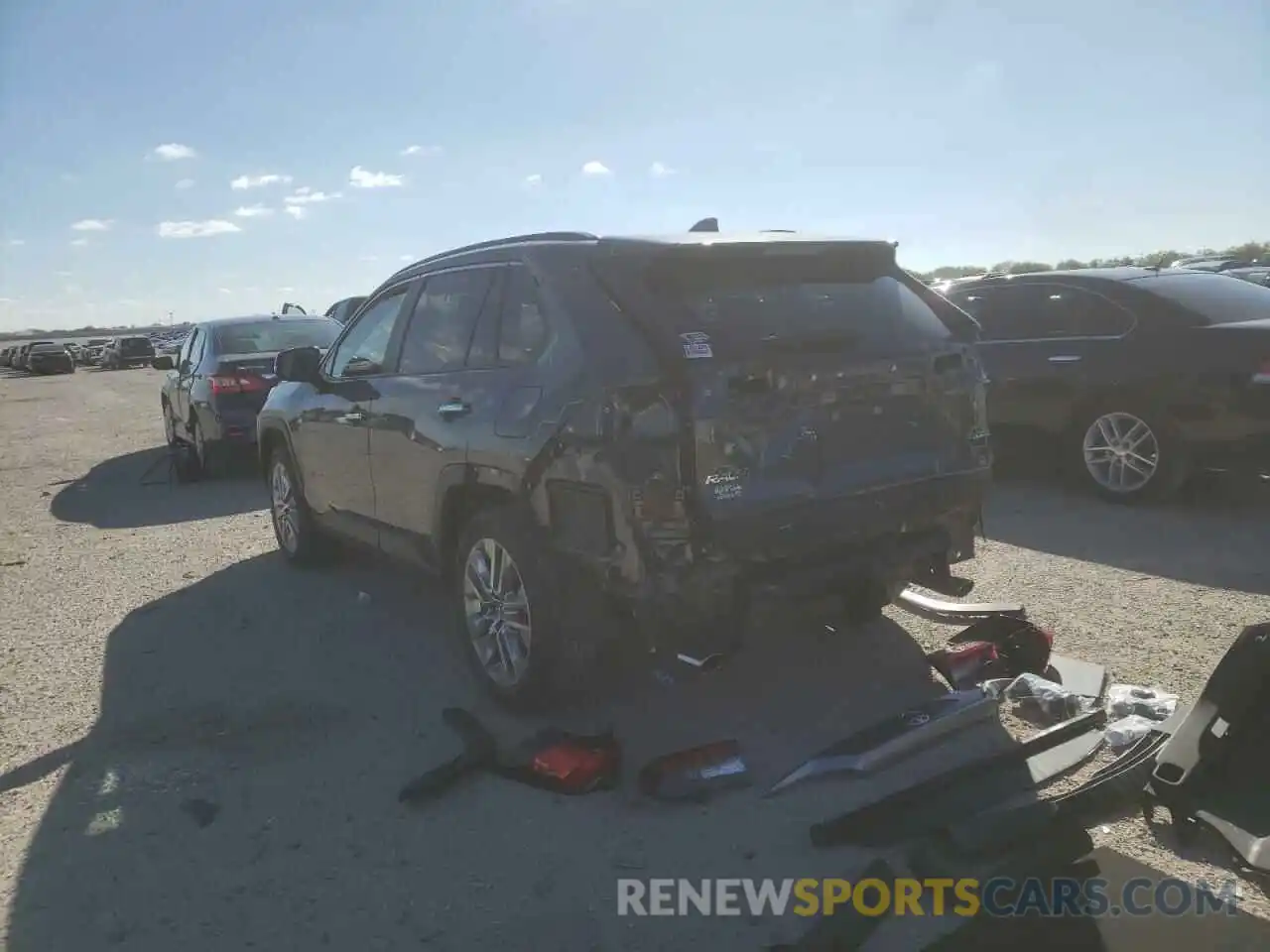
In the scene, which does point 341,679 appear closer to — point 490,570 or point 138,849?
point 490,570

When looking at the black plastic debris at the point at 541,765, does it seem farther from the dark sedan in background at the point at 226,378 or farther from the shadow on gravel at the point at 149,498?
the dark sedan in background at the point at 226,378

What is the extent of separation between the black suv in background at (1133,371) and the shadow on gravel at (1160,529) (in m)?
0.29

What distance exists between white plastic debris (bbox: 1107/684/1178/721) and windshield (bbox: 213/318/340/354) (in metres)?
8.70

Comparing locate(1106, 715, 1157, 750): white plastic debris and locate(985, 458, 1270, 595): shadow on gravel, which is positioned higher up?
locate(1106, 715, 1157, 750): white plastic debris

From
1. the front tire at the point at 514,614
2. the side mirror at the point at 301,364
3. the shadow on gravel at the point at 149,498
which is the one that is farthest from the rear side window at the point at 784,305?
the shadow on gravel at the point at 149,498

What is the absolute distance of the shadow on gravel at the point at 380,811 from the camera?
9.86ft

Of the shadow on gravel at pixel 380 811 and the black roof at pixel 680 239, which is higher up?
the black roof at pixel 680 239

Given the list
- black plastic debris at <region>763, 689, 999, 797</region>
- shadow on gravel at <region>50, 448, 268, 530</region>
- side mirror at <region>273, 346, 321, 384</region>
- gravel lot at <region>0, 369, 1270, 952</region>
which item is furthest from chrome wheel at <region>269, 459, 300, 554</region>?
black plastic debris at <region>763, 689, 999, 797</region>

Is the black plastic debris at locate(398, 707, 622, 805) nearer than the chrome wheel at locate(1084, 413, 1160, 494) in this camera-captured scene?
Yes

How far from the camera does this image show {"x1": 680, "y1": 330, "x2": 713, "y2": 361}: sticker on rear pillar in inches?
141

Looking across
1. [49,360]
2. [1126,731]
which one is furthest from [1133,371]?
[49,360]

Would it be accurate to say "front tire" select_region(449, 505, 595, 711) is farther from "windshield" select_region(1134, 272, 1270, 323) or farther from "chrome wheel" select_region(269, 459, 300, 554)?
"windshield" select_region(1134, 272, 1270, 323)

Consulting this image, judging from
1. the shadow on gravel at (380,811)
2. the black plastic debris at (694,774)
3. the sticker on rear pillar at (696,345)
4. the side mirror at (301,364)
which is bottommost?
the shadow on gravel at (380,811)

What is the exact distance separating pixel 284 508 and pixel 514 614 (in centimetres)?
339
